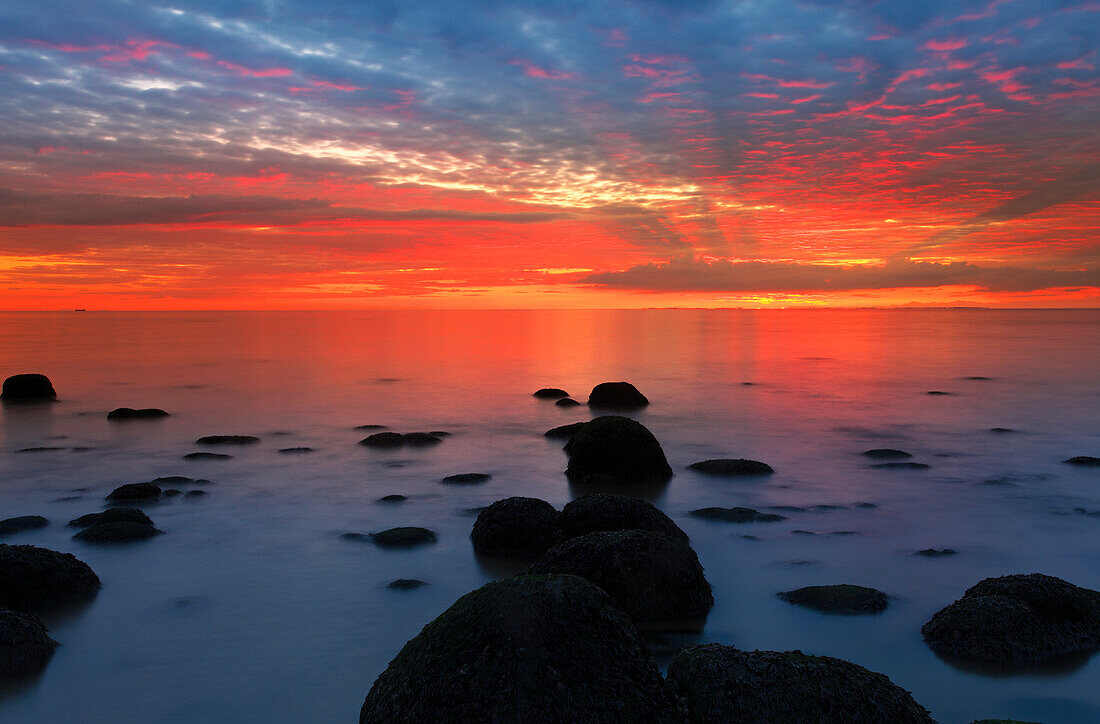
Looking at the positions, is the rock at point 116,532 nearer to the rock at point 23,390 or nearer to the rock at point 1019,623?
the rock at point 1019,623

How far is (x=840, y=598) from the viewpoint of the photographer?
41.7 feet

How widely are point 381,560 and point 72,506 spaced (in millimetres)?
9857

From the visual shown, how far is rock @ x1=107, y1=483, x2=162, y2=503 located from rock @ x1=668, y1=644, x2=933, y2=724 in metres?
16.6

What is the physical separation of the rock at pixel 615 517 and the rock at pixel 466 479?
8.61m

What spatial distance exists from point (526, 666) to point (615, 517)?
23.4 feet

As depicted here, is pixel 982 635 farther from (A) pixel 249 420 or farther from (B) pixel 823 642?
(A) pixel 249 420

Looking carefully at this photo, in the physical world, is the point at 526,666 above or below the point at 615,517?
above

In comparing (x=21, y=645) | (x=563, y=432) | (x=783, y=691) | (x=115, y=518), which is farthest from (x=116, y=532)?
(x=563, y=432)

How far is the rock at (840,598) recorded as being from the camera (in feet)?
40.9

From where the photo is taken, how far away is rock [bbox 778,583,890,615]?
1246 centimetres

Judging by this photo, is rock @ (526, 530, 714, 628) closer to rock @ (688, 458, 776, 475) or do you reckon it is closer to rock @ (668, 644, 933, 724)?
rock @ (668, 644, 933, 724)

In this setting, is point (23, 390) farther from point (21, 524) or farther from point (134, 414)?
point (21, 524)

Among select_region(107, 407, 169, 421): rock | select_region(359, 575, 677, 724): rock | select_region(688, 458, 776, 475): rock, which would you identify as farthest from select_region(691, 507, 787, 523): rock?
select_region(107, 407, 169, 421): rock

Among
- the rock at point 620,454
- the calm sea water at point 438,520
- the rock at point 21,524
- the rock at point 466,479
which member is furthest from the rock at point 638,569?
the rock at point 21,524
